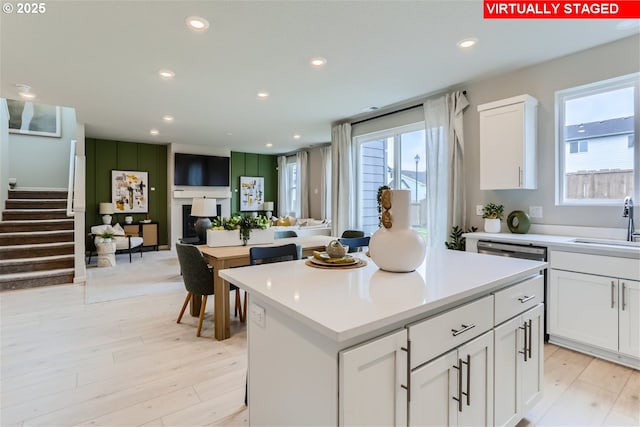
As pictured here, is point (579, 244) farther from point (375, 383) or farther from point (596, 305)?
point (375, 383)

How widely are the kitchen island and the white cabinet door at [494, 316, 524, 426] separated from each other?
3 cm

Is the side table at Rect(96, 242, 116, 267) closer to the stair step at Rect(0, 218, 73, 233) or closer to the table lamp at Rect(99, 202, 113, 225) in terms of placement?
the stair step at Rect(0, 218, 73, 233)

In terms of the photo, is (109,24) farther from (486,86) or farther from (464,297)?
(486,86)

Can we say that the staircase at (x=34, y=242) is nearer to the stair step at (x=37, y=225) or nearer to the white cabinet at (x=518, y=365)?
the stair step at (x=37, y=225)

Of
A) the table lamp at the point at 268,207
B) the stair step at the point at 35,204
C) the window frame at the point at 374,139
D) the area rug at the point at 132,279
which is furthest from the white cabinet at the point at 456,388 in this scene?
the table lamp at the point at 268,207

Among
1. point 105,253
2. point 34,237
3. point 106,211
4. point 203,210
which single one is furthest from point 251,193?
point 34,237

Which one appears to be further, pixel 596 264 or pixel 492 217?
pixel 492 217

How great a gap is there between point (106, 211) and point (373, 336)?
7804 millimetres

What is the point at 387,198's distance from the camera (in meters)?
1.57

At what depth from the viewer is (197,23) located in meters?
2.53

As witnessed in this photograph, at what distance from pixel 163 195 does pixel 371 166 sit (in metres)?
5.67

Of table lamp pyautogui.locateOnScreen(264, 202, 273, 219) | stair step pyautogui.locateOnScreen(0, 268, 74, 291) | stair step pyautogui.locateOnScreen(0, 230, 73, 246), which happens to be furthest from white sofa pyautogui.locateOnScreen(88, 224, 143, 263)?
table lamp pyautogui.locateOnScreen(264, 202, 273, 219)

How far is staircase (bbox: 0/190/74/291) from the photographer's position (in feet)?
15.6

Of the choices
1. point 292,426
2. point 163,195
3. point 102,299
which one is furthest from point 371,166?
point 163,195
